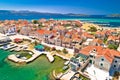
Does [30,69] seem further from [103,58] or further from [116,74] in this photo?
[116,74]

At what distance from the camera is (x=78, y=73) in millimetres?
27406

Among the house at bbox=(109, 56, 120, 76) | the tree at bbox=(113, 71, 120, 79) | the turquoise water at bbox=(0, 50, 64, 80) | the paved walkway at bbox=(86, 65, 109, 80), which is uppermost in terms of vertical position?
the house at bbox=(109, 56, 120, 76)

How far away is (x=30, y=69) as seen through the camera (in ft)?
104

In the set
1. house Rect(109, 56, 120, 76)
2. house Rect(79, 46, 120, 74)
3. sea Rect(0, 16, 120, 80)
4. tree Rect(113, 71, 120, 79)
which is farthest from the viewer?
sea Rect(0, 16, 120, 80)

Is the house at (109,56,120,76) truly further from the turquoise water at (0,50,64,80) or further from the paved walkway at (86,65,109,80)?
the turquoise water at (0,50,64,80)

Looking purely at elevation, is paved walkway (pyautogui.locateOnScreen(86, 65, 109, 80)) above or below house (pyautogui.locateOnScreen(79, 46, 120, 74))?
below

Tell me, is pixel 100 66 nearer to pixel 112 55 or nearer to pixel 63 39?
pixel 112 55

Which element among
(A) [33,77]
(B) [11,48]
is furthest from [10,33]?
(A) [33,77]

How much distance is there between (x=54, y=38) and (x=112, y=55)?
21719 mm

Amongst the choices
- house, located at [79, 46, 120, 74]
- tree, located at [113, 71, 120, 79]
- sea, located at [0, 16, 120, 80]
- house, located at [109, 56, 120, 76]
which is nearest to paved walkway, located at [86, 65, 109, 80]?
house, located at [79, 46, 120, 74]

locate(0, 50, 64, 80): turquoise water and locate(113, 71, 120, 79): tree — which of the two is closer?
locate(113, 71, 120, 79): tree

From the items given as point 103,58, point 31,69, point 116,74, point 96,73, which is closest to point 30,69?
point 31,69

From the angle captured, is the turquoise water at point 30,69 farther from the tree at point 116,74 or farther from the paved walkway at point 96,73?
the tree at point 116,74

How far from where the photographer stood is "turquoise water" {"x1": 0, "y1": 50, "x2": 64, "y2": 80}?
93.6ft
